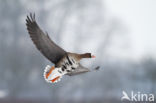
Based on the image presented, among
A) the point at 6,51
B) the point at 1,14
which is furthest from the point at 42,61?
the point at 1,14

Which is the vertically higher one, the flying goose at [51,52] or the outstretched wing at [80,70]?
the flying goose at [51,52]

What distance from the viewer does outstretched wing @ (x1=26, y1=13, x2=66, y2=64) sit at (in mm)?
645

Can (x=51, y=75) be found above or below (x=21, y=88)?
above

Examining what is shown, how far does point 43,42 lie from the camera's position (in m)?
0.65

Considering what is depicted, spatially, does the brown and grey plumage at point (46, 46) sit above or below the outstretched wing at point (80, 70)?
above

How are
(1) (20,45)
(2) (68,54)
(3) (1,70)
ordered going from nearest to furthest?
(2) (68,54), (1) (20,45), (3) (1,70)

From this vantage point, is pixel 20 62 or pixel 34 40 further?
pixel 20 62

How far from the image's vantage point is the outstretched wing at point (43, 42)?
65 centimetres

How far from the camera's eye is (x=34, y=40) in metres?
0.64

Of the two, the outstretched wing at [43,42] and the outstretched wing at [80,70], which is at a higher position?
the outstretched wing at [43,42]

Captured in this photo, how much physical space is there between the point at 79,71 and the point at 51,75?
7 centimetres

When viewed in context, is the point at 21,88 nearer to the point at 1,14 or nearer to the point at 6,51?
the point at 6,51

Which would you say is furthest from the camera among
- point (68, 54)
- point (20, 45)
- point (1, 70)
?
point (1, 70)

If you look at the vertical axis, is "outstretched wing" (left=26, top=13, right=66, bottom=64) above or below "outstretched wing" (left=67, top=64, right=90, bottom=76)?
above
